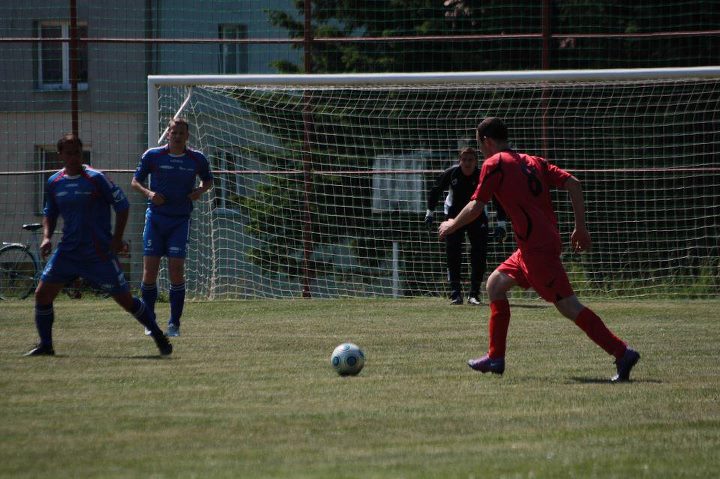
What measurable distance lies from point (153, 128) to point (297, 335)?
4384 mm

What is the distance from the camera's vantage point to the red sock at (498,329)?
807 centimetres

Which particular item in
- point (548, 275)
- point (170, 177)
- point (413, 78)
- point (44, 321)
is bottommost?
point (44, 321)

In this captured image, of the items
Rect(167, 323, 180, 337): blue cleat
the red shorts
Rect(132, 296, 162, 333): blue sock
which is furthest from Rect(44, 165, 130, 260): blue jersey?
the red shorts

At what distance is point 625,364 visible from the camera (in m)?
7.74

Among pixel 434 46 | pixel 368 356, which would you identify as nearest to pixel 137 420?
pixel 368 356

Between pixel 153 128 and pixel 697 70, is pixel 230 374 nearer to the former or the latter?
pixel 153 128

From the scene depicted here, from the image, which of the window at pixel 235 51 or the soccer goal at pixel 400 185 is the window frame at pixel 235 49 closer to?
the window at pixel 235 51

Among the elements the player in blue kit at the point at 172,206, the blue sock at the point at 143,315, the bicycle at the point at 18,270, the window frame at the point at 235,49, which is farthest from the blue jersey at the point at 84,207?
the window frame at the point at 235,49

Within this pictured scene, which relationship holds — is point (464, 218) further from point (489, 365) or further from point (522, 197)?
point (489, 365)

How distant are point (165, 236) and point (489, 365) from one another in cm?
387

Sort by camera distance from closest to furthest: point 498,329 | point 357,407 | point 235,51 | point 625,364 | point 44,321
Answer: point 357,407 < point 625,364 < point 498,329 < point 44,321 < point 235,51

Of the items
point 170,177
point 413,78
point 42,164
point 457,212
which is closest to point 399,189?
point 457,212

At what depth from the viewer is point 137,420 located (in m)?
6.27

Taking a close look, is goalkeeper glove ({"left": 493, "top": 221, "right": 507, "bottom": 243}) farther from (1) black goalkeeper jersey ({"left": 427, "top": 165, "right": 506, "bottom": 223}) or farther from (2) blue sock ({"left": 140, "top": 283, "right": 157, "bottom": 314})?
(2) blue sock ({"left": 140, "top": 283, "right": 157, "bottom": 314})
